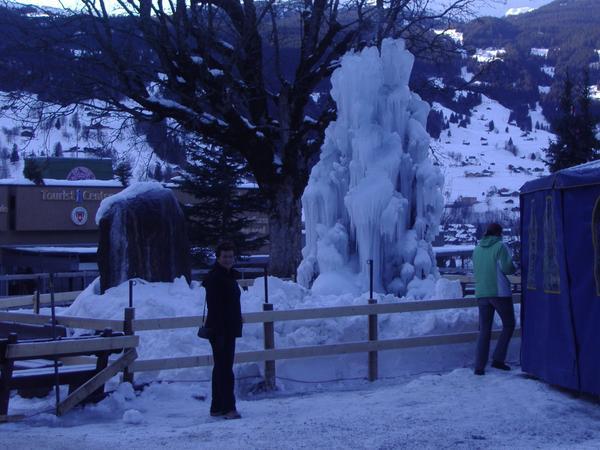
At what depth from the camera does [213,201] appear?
37.0 metres

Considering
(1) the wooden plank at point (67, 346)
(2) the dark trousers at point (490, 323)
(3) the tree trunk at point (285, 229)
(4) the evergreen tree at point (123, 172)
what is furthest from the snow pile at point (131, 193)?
(4) the evergreen tree at point (123, 172)

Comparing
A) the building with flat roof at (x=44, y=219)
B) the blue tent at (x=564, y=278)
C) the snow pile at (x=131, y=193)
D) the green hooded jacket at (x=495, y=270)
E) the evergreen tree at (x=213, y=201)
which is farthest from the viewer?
the building with flat roof at (x=44, y=219)

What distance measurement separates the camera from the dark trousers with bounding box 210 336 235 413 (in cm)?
812

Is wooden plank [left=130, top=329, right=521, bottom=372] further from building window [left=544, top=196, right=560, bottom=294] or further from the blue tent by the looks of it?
building window [left=544, top=196, right=560, bottom=294]

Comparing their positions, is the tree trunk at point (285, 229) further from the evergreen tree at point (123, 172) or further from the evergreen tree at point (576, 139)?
the evergreen tree at point (123, 172)

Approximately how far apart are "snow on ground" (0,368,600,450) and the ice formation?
5.42 metres

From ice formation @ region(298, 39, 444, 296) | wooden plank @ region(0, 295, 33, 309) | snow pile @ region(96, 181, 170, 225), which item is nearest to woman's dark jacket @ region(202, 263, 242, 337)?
snow pile @ region(96, 181, 170, 225)

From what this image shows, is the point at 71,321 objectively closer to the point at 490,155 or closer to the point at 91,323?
the point at 91,323

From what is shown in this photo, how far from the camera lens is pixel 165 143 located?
24703 millimetres

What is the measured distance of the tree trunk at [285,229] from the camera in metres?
23.1

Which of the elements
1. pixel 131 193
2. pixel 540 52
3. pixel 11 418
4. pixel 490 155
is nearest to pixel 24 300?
pixel 131 193

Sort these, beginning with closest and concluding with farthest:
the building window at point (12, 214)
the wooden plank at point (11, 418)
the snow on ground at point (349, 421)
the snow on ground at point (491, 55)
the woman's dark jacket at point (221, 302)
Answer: the snow on ground at point (349, 421), the wooden plank at point (11, 418), the woman's dark jacket at point (221, 302), the snow on ground at point (491, 55), the building window at point (12, 214)

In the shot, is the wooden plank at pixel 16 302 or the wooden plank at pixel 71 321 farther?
the wooden plank at pixel 16 302

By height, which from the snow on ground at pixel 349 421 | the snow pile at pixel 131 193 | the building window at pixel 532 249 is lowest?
the snow on ground at pixel 349 421
